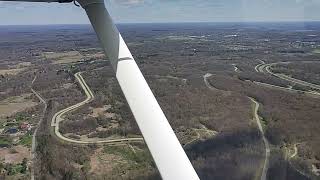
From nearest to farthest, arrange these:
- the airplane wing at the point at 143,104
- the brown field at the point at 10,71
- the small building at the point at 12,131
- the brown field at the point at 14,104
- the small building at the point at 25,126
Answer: the airplane wing at the point at 143,104 < the small building at the point at 12,131 < the small building at the point at 25,126 < the brown field at the point at 14,104 < the brown field at the point at 10,71

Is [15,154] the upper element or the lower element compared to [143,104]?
lower

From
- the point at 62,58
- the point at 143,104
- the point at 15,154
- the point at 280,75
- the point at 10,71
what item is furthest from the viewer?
the point at 62,58

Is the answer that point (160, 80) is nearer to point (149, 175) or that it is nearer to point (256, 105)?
point (256, 105)

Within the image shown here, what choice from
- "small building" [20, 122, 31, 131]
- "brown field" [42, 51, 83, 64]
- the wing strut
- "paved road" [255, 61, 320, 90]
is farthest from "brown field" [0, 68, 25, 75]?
the wing strut

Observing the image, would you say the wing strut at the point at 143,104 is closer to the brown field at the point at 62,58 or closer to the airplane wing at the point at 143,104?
the airplane wing at the point at 143,104

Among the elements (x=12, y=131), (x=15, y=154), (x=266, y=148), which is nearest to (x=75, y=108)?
(x=12, y=131)

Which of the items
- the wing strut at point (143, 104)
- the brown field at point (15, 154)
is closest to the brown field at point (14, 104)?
the brown field at point (15, 154)

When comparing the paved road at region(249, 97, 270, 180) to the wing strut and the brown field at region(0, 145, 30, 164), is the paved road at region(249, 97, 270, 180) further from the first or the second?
the wing strut

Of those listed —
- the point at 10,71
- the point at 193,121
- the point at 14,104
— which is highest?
the point at 193,121

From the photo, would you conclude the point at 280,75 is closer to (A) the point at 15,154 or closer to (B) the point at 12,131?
(B) the point at 12,131
